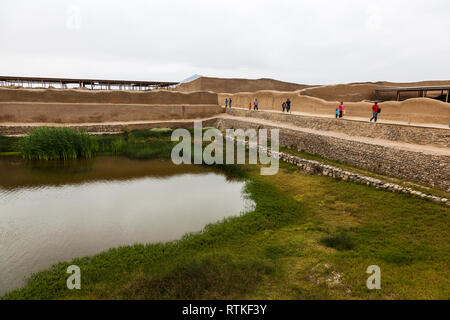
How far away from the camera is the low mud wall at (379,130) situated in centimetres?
862

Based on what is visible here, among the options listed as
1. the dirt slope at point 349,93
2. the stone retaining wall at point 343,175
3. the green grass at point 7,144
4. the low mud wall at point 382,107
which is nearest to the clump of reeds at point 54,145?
the green grass at point 7,144

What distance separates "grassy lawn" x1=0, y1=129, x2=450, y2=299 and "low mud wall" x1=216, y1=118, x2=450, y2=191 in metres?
1.37

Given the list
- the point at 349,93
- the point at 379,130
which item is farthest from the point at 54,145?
the point at 349,93

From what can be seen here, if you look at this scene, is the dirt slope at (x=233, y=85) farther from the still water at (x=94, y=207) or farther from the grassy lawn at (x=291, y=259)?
the grassy lawn at (x=291, y=259)

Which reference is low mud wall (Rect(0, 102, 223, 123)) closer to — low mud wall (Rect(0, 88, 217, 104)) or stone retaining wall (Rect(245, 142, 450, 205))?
low mud wall (Rect(0, 88, 217, 104))

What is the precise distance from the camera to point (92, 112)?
61.6 feet

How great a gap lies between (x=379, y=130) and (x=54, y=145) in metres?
13.4

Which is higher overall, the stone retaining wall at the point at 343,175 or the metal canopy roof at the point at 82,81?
the metal canopy roof at the point at 82,81

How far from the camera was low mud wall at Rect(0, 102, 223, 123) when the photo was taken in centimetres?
1711

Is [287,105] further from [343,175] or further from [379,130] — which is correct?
[343,175]

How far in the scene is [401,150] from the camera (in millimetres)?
8234

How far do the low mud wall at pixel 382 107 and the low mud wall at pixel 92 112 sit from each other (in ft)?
16.9
